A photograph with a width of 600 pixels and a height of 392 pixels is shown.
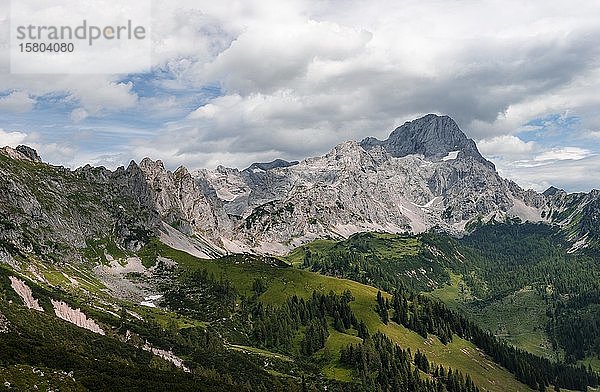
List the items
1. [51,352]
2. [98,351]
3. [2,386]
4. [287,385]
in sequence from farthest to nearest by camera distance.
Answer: [287,385] < [98,351] < [51,352] < [2,386]

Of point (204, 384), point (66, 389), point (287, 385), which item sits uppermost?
point (66, 389)

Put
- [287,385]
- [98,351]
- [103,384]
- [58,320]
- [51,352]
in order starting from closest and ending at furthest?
1. [103,384]
2. [51,352]
3. [98,351]
4. [58,320]
5. [287,385]

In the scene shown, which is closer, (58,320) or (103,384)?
(103,384)

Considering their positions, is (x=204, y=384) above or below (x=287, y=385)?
above


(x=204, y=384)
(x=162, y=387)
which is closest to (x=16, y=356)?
(x=162, y=387)

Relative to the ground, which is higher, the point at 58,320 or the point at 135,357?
the point at 58,320

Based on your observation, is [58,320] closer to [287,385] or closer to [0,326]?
[0,326]

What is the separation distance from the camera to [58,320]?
579ft

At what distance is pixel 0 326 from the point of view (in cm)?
13662

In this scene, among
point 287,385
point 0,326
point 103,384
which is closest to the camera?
point 103,384

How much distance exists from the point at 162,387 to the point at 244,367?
80.6 m

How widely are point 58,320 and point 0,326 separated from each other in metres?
40.6

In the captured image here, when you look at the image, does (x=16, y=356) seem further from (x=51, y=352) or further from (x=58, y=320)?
(x=58, y=320)

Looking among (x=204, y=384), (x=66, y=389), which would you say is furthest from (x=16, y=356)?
(x=204, y=384)
